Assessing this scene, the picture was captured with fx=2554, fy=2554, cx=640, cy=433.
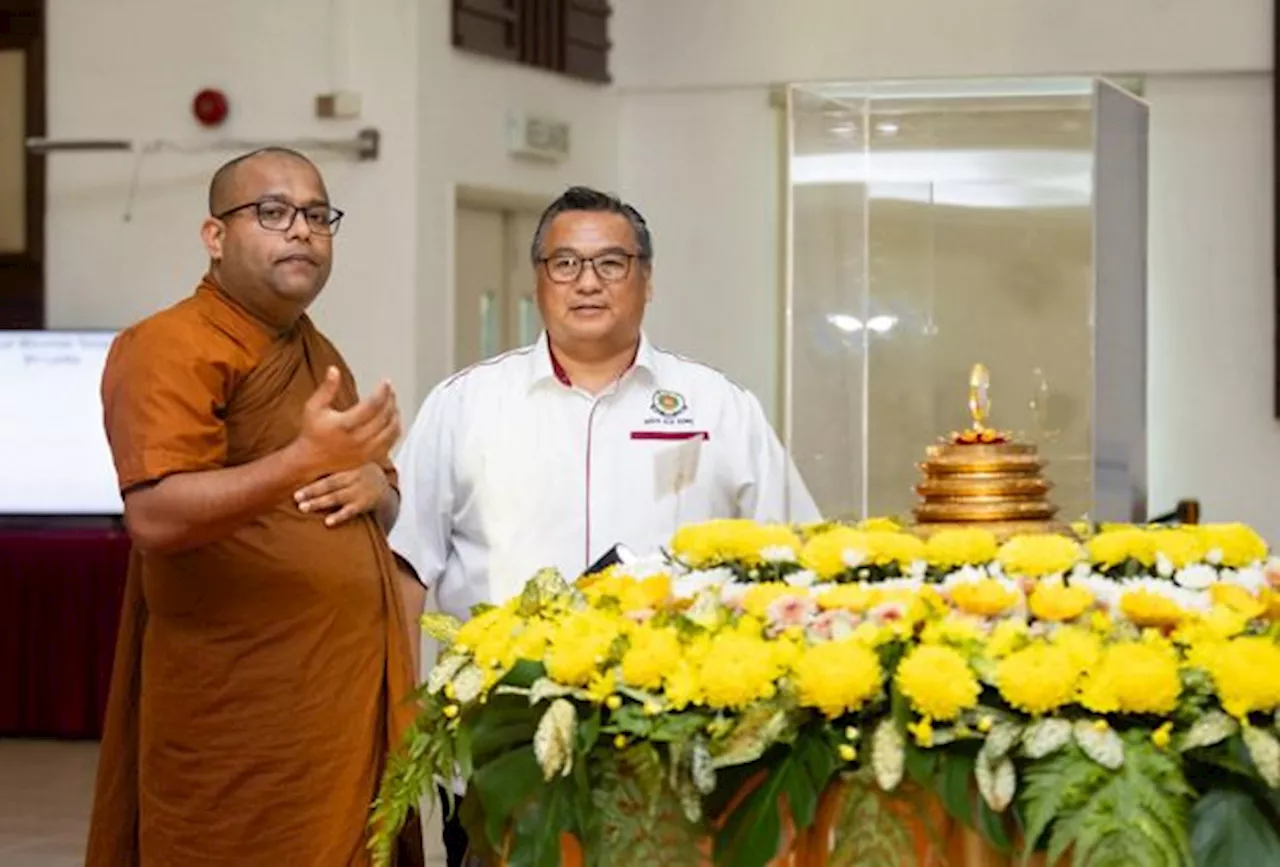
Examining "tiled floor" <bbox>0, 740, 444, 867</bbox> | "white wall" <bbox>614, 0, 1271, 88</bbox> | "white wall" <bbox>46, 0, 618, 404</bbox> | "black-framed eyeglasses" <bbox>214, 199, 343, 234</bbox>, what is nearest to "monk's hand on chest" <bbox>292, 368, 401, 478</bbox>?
"black-framed eyeglasses" <bbox>214, 199, 343, 234</bbox>

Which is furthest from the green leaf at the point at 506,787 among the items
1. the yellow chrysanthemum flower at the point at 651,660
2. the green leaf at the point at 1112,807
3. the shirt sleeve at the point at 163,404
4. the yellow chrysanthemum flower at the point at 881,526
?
the shirt sleeve at the point at 163,404

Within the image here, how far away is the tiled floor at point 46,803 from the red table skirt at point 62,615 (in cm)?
21

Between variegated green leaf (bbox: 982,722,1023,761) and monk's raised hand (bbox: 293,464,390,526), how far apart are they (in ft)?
5.54

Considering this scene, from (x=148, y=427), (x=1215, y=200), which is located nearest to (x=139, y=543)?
(x=148, y=427)

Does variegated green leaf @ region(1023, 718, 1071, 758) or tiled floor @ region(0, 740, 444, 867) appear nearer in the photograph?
variegated green leaf @ region(1023, 718, 1071, 758)

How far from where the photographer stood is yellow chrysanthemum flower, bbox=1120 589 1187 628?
105 inches

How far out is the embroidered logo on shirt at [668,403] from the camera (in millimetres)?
4266

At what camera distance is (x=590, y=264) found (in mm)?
4145

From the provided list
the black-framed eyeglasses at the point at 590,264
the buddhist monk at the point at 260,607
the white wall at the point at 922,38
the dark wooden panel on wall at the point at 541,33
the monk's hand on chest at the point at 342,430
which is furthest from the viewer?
the white wall at the point at 922,38

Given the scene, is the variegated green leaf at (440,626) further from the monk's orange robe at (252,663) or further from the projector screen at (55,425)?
the projector screen at (55,425)

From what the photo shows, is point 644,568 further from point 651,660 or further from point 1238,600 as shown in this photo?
point 1238,600

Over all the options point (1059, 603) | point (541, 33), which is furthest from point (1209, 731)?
point (541, 33)

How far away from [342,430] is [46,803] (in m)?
4.63

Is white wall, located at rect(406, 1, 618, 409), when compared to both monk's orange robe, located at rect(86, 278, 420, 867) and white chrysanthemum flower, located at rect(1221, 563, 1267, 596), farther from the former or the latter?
white chrysanthemum flower, located at rect(1221, 563, 1267, 596)
